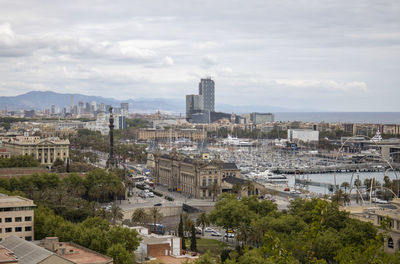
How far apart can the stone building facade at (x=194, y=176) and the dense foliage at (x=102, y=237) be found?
42.5m

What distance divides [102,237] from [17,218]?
1066 centimetres

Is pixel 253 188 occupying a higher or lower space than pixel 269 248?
lower

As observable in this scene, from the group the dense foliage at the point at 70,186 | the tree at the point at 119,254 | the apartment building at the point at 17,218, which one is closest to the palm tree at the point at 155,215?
the dense foliage at the point at 70,186

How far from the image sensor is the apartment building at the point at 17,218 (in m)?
53.4

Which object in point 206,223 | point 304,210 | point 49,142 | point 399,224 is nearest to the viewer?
point 399,224

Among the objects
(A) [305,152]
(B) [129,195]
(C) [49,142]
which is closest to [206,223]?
(B) [129,195]

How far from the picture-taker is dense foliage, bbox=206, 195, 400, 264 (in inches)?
1718

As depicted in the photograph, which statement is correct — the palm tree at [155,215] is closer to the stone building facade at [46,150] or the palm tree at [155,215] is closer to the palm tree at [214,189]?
the palm tree at [214,189]

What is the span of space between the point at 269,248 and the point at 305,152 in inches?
7016

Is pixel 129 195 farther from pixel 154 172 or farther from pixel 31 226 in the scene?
pixel 31 226

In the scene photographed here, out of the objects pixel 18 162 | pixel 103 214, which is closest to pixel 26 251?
pixel 103 214

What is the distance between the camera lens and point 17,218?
5400 cm

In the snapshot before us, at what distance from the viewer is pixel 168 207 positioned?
8331cm

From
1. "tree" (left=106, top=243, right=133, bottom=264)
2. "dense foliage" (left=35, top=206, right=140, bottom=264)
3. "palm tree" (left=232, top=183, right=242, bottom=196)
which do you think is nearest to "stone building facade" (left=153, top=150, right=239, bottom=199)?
"palm tree" (left=232, top=183, right=242, bottom=196)
